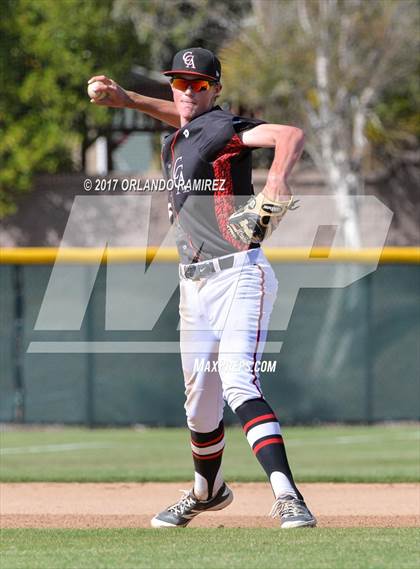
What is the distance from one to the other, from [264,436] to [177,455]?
5.63 meters

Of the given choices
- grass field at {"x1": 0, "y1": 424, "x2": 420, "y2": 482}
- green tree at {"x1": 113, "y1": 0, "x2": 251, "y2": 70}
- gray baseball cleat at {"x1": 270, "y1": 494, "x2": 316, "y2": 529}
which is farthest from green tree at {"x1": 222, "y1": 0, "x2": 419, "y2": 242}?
gray baseball cleat at {"x1": 270, "y1": 494, "x2": 316, "y2": 529}

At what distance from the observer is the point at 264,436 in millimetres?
5617

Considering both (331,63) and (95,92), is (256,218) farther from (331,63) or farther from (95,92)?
(331,63)

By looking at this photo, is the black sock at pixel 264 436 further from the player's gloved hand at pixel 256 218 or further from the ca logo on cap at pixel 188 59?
the ca logo on cap at pixel 188 59

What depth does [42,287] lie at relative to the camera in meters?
13.3

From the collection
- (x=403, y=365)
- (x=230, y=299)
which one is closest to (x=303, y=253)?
(x=403, y=365)

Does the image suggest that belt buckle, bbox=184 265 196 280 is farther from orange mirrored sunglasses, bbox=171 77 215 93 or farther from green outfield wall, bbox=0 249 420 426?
green outfield wall, bbox=0 249 420 426

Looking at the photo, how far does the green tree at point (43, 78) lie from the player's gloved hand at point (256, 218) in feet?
46.9

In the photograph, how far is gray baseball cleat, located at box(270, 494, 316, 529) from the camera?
5.45m

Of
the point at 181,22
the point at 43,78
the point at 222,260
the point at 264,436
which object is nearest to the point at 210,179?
the point at 222,260

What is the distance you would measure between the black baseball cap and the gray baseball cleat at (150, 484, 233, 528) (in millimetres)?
2099

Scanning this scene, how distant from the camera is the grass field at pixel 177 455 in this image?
945cm

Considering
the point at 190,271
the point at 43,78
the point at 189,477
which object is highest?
the point at 43,78

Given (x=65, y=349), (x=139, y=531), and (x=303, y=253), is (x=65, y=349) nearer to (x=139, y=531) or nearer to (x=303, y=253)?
(x=303, y=253)
